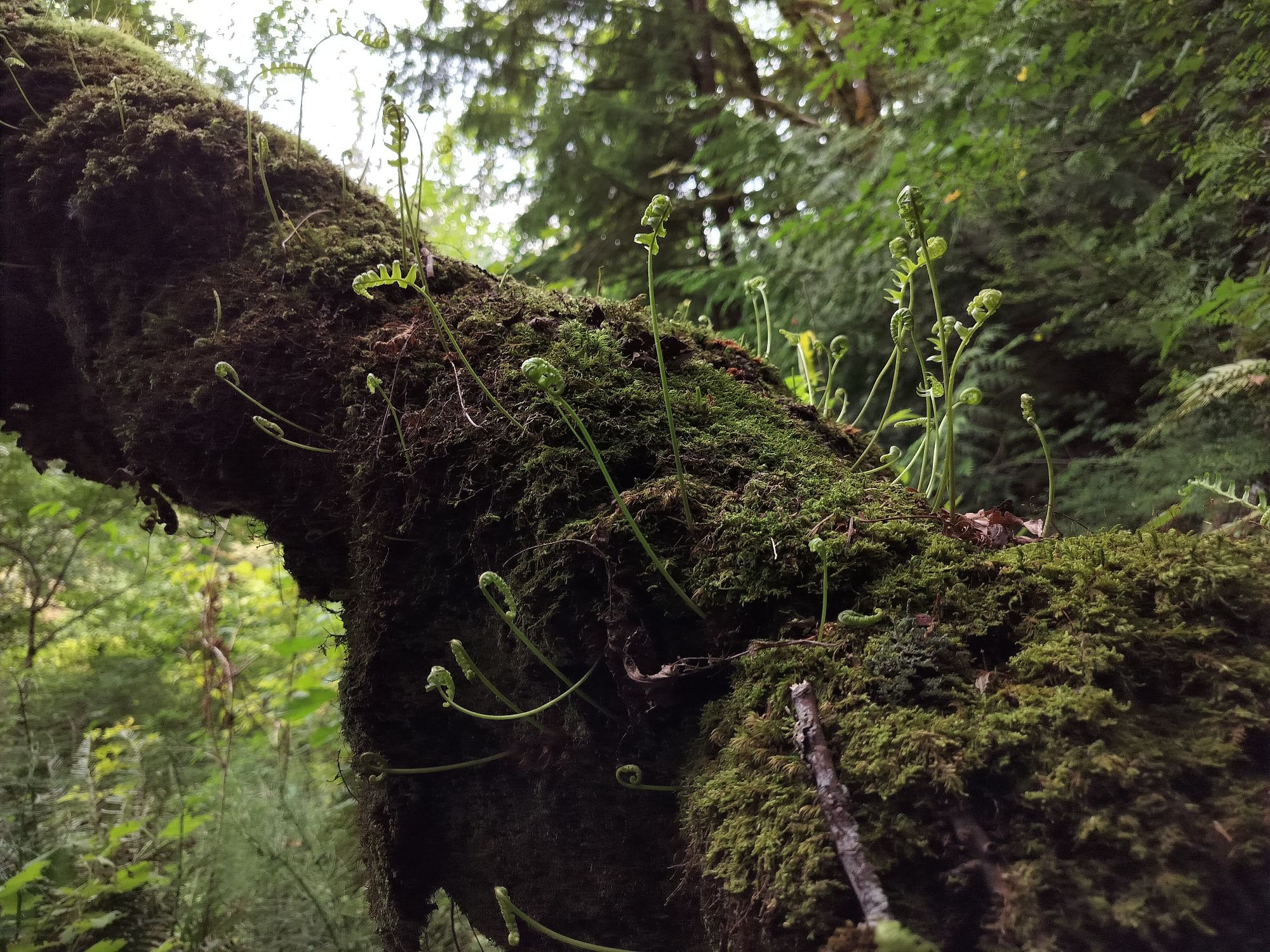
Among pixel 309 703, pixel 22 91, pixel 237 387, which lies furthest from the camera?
pixel 309 703

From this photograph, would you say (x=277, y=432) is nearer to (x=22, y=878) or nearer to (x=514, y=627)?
(x=514, y=627)

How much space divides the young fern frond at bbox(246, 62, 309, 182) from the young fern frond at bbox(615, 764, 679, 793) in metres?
1.74

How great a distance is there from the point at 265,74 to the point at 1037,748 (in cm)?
246

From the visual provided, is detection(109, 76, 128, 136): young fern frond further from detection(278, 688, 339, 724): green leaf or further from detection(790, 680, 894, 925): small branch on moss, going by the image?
detection(278, 688, 339, 724): green leaf

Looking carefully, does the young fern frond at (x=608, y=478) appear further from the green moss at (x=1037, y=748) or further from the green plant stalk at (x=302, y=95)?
the green plant stalk at (x=302, y=95)

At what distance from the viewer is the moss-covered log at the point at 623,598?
663 millimetres

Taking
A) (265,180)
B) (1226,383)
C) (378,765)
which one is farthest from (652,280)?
(1226,383)

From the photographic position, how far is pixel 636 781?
0.96 metres

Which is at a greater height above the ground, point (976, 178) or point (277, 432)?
point (976, 178)

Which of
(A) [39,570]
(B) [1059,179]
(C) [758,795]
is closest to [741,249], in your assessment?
(B) [1059,179]

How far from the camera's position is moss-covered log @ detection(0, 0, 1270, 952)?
663mm

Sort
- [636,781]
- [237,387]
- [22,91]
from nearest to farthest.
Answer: [636,781]
[237,387]
[22,91]

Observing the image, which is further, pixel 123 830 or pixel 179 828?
pixel 179 828

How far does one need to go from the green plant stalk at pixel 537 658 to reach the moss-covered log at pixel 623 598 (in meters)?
0.02
